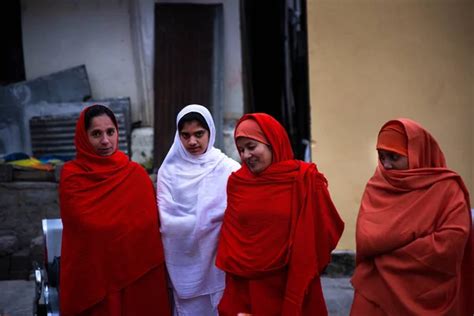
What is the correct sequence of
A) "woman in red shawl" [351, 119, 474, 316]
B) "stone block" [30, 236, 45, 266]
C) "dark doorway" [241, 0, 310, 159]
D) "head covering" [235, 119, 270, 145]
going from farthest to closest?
"dark doorway" [241, 0, 310, 159]
"stone block" [30, 236, 45, 266]
"head covering" [235, 119, 270, 145]
"woman in red shawl" [351, 119, 474, 316]

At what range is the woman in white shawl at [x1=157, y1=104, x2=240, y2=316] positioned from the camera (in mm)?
3348

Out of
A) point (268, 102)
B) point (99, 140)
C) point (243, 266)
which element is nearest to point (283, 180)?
point (243, 266)

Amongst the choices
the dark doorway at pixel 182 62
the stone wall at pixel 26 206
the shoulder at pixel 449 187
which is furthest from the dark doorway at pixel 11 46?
the shoulder at pixel 449 187

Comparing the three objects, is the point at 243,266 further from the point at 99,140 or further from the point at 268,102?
the point at 268,102

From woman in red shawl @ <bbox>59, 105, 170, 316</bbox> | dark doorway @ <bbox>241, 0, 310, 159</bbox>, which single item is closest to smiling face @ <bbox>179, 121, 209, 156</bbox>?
woman in red shawl @ <bbox>59, 105, 170, 316</bbox>

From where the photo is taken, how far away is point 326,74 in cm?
558

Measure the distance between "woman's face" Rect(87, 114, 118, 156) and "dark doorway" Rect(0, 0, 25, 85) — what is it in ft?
14.0

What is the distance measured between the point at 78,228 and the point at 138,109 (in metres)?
4.04

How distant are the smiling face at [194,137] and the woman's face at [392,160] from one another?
96cm

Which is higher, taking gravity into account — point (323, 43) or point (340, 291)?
point (323, 43)

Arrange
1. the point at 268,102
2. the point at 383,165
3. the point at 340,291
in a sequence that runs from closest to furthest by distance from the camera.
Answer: the point at 383,165 → the point at 340,291 → the point at 268,102

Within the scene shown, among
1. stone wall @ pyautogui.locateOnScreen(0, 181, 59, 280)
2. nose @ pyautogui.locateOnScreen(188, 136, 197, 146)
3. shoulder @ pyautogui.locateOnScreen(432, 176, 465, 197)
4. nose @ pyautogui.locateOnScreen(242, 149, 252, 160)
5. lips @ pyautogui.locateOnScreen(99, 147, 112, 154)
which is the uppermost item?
nose @ pyautogui.locateOnScreen(188, 136, 197, 146)

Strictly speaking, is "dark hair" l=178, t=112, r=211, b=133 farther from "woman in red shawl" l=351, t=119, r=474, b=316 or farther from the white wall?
the white wall

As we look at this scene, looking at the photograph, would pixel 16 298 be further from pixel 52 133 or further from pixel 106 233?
pixel 106 233
